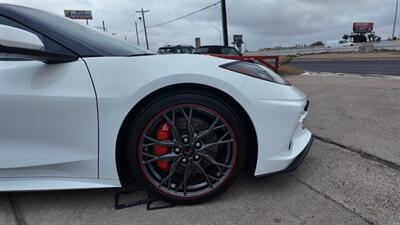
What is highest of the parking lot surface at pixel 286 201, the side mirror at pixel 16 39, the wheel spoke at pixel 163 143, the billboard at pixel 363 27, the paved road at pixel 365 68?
the billboard at pixel 363 27

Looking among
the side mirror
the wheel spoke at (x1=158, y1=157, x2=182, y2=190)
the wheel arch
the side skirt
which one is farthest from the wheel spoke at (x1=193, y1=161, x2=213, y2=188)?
the side mirror

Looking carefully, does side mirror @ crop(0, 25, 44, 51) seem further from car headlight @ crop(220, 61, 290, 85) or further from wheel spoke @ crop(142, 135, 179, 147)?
car headlight @ crop(220, 61, 290, 85)

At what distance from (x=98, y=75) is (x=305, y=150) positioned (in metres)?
1.55

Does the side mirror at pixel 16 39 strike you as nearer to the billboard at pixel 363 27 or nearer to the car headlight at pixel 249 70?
the car headlight at pixel 249 70

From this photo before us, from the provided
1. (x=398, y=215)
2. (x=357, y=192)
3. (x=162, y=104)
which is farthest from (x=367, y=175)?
(x=162, y=104)

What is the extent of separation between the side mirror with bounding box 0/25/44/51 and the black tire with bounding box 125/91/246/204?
72cm

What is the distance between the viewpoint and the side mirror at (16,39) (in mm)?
1400

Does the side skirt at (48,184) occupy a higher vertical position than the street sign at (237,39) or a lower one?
lower

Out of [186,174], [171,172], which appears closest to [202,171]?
[186,174]

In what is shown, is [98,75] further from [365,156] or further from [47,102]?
[365,156]

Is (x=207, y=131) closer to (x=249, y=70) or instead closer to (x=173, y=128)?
(x=173, y=128)

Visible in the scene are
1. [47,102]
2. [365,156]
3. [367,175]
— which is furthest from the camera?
[365,156]

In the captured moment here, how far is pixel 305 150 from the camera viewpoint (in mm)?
2002

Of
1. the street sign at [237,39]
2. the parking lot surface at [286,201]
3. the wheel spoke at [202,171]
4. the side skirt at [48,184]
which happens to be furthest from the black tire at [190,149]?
the street sign at [237,39]
